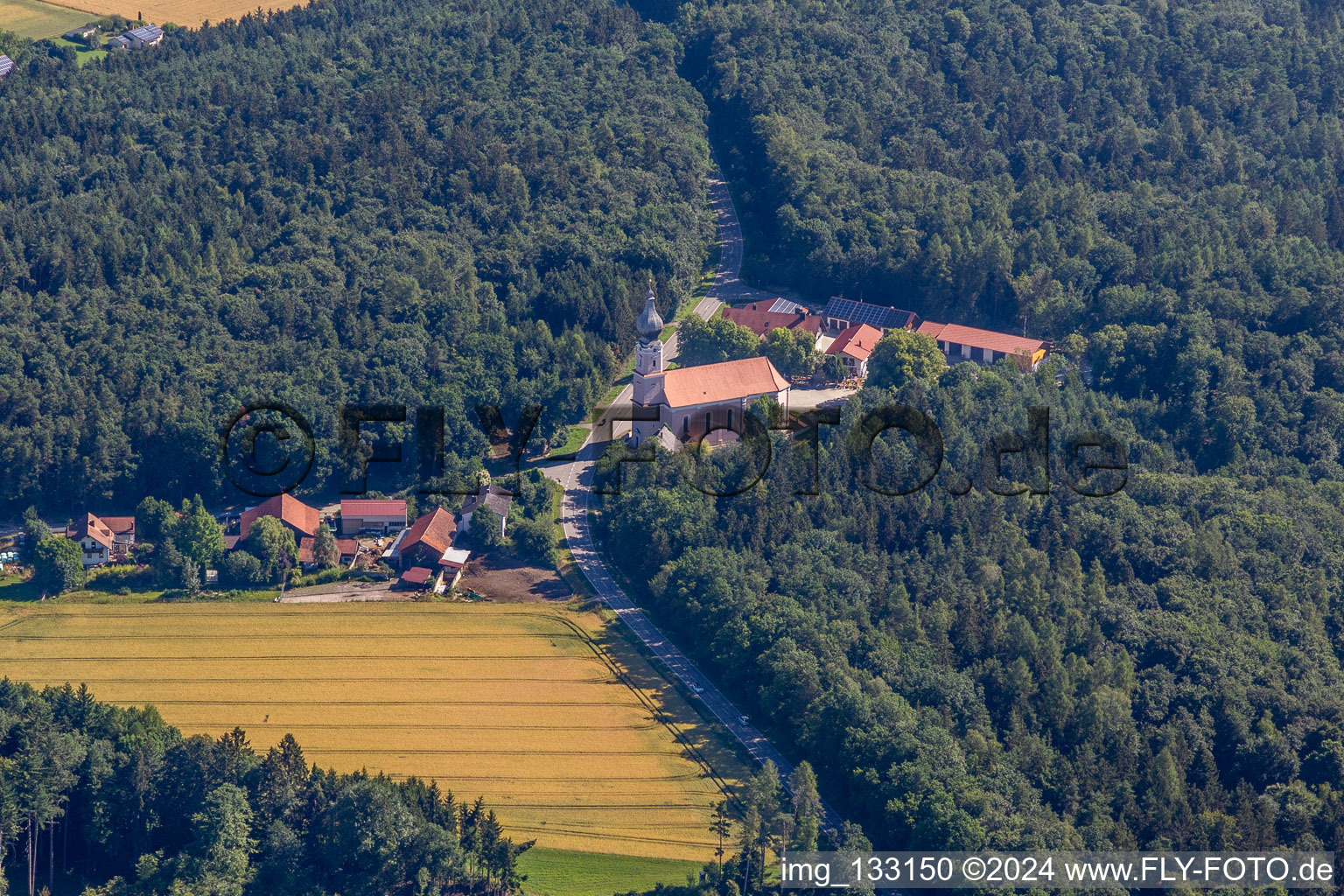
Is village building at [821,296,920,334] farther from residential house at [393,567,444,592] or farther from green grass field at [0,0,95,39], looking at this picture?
green grass field at [0,0,95,39]

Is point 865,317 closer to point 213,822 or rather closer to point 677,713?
point 677,713

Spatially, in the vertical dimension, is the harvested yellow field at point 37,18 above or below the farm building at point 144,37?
above

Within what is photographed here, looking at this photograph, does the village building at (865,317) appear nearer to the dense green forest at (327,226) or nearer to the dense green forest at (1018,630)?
the dense green forest at (327,226)

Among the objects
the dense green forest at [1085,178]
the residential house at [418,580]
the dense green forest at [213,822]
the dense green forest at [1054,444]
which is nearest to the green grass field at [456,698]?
the residential house at [418,580]

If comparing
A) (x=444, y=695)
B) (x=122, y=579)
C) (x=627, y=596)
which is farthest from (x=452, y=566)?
(x=122, y=579)

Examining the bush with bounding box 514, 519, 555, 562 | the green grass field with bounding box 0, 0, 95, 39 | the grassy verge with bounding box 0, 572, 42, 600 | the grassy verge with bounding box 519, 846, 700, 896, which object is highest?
the green grass field with bounding box 0, 0, 95, 39

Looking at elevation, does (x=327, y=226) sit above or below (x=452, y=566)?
above

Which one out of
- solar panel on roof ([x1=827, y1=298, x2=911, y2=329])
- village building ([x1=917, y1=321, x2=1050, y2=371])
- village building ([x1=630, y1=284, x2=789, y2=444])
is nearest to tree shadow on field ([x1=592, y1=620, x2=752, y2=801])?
village building ([x1=630, y1=284, x2=789, y2=444])
